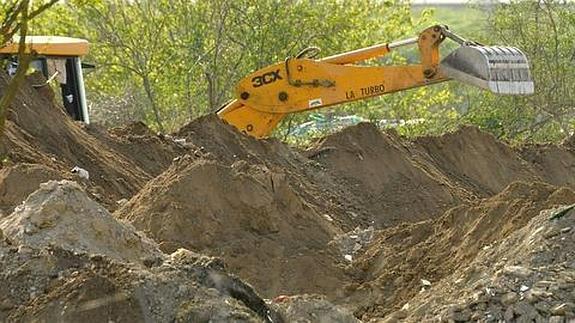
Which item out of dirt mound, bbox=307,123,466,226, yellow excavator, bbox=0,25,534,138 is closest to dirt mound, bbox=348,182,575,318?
dirt mound, bbox=307,123,466,226

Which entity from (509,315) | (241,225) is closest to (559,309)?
(509,315)

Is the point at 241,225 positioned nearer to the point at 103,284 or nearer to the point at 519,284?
the point at 519,284

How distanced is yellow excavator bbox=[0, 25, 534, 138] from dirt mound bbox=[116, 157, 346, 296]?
6.29 metres

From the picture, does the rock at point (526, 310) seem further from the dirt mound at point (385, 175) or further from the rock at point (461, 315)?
the dirt mound at point (385, 175)

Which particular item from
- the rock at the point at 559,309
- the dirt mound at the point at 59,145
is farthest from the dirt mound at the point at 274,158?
the rock at the point at 559,309

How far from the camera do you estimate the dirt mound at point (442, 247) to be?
37.4 ft

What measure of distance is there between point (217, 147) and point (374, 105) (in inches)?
513

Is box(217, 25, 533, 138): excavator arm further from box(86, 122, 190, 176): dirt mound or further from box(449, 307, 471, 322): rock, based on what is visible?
box(449, 307, 471, 322): rock

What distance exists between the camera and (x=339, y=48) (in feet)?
102

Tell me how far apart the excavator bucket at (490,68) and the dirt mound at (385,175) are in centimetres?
173

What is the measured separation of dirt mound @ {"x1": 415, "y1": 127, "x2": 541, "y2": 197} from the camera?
2278cm

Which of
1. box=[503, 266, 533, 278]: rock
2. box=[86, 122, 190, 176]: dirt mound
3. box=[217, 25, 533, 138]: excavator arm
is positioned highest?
box=[503, 266, 533, 278]: rock

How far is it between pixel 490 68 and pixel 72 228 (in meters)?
11.3

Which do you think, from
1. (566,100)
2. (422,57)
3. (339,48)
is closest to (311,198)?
(422,57)
